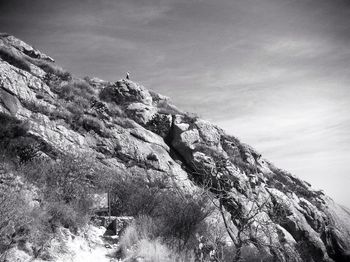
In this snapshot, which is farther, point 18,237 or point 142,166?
point 142,166

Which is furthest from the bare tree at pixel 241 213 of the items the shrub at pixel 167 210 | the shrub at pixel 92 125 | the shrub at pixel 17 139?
the shrub at pixel 17 139

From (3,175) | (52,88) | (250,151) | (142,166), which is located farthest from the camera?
(250,151)

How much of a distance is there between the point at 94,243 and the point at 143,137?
49.3 feet

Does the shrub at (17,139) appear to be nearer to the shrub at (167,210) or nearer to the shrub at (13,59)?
the shrub at (167,210)

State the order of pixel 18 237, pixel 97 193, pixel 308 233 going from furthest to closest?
pixel 308 233
pixel 97 193
pixel 18 237

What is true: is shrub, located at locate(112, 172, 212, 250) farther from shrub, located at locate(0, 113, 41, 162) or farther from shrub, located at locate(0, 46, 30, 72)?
shrub, located at locate(0, 46, 30, 72)

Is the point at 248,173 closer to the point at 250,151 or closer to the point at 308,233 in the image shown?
the point at 250,151

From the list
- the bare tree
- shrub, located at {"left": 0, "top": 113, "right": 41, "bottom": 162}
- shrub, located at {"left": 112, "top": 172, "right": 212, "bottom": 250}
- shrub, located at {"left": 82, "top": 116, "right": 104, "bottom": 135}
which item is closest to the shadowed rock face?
shrub, located at {"left": 82, "top": 116, "right": 104, "bottom": 135}

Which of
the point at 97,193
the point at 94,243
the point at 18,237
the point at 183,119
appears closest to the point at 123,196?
the point at 97,193

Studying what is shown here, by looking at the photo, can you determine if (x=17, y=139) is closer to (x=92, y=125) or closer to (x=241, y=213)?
(x=92, y=125)

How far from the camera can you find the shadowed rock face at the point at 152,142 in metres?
16.9

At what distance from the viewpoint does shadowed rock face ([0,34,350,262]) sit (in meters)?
16.9

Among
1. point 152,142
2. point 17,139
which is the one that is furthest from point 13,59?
point 152,142

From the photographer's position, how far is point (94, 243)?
7.07m
